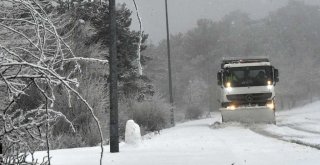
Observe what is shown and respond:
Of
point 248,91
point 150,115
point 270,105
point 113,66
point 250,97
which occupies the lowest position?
point 150,115

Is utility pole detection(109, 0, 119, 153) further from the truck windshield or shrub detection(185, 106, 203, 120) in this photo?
shrub detection(185, 106, 203, 120)

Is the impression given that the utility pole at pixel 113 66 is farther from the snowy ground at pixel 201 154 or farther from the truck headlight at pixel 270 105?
the truck headlight at pixel 270 105

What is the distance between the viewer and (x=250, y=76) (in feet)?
84.8

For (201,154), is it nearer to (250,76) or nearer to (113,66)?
(113,66)

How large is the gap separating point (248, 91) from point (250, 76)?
772 millimetres

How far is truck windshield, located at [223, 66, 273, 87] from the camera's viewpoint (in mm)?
25781

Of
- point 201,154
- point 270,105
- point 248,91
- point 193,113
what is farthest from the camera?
point 193,113

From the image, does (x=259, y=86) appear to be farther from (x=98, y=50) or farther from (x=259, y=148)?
(x=259, y=148)

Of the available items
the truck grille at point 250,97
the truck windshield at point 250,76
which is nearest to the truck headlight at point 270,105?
the truck grille at point 250,97

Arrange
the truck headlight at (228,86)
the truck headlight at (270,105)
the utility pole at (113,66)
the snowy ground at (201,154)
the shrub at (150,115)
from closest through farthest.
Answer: the snowy ground at (201,154), the utility pole at (113,66), the truck headlight at (270,105), the truck headlight at (228,86), the shrub at (150,115)

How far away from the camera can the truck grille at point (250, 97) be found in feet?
82.6

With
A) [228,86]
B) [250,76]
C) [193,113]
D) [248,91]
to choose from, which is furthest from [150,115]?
[193,113]

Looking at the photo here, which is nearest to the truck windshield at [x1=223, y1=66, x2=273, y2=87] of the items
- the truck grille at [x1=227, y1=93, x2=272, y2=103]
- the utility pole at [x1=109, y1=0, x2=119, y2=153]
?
the truck grille at [x1=227, y1=93, x2=272, y2=103]

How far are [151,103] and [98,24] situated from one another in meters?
5.73
